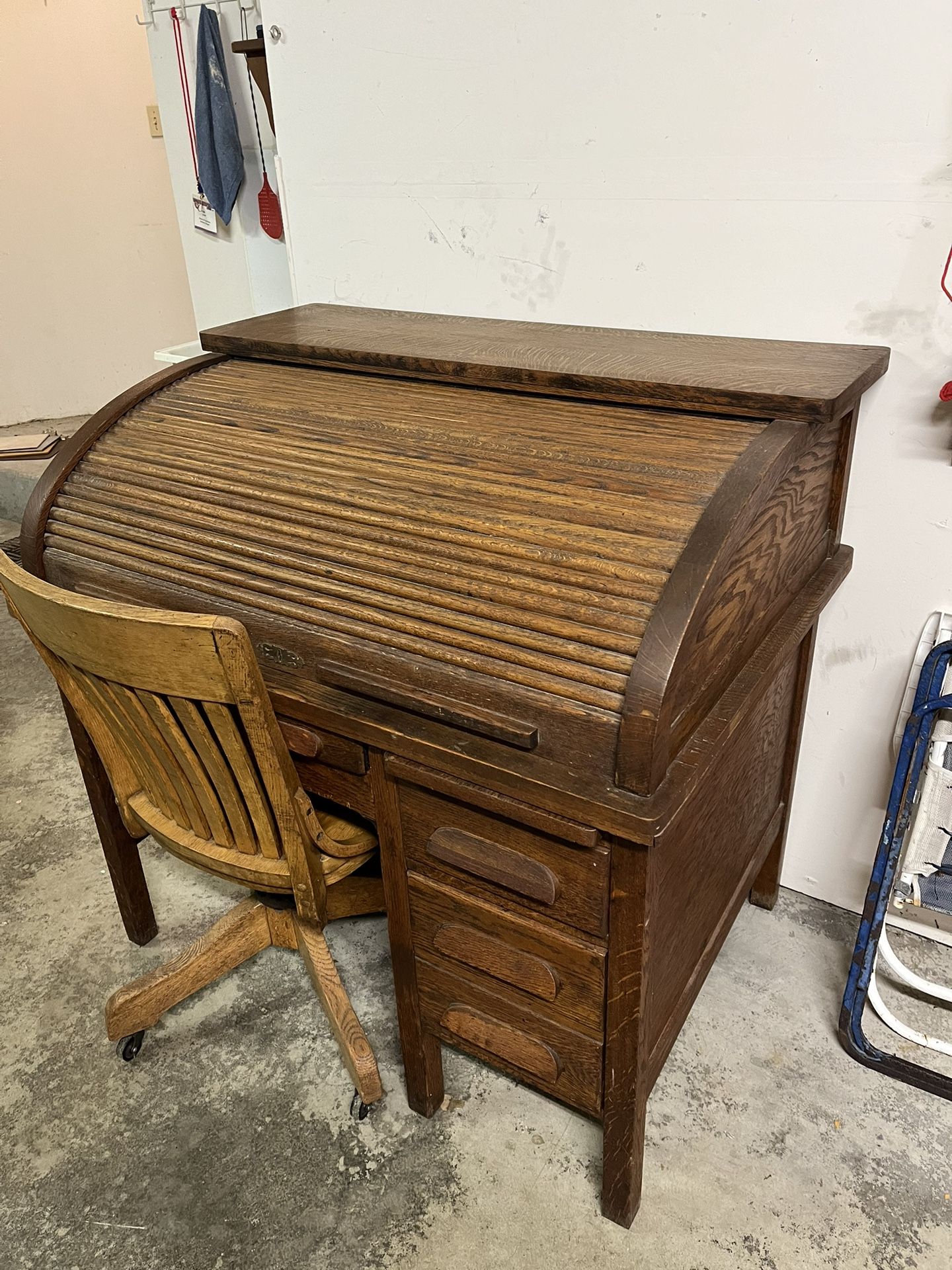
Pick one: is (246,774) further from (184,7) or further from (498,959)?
(184,7)

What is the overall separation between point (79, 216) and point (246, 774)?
4.73 m

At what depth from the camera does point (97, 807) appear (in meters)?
2.03

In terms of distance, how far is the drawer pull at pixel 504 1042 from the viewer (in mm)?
1461

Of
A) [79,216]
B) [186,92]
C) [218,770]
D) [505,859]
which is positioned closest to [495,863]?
[505,859]

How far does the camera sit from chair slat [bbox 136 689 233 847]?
1.41m

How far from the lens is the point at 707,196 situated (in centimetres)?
173

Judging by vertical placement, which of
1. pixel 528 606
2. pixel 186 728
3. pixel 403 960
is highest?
pixel 528 606

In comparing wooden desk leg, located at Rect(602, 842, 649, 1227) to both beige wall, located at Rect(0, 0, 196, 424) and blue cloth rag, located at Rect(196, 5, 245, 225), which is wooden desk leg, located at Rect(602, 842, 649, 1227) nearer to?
blue cloth rag, located at Rect(196, 5, 245, 225)

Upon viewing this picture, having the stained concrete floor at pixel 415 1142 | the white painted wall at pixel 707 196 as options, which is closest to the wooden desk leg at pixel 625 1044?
the stained concrete floor at pixel 415 1142

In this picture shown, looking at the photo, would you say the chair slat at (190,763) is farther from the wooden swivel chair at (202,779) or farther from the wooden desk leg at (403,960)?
the wooden desk leg at (403,960)

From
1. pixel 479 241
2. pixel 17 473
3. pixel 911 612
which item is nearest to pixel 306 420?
pixel 479 241

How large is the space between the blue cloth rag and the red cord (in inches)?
2.6

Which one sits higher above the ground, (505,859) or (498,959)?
(505,859)

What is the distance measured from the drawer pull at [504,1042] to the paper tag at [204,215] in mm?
2913
